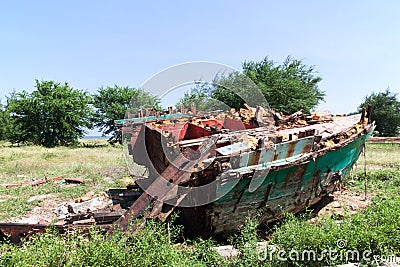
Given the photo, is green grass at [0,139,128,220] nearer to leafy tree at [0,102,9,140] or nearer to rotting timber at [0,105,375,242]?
rotting timber at [0,105,375,242]

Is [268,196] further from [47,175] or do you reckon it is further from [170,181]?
[47,175]

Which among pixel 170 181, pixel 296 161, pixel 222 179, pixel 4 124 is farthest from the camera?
pixel 4 124

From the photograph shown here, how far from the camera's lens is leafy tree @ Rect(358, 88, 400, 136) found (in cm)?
3050

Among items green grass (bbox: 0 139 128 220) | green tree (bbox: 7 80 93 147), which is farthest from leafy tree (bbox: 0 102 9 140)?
green grass (bbox: 0 139 128 220)

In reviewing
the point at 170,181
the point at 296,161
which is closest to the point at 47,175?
the point at 170,181

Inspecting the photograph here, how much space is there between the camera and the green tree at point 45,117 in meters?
28.4

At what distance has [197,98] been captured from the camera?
8.98m

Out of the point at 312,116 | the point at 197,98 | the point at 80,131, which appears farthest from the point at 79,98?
the point at 312,116

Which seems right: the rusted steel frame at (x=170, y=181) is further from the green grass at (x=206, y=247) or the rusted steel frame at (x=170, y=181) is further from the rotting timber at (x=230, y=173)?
the green grass at (x=206, y=247)

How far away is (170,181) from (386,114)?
107 feet

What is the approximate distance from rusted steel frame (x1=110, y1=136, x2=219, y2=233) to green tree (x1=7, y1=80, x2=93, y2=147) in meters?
26.6

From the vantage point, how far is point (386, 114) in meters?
30.8

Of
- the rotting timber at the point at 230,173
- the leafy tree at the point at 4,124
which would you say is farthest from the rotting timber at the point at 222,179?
the leafy tree at the point at 4,124

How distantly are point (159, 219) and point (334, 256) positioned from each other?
2.11 metres
